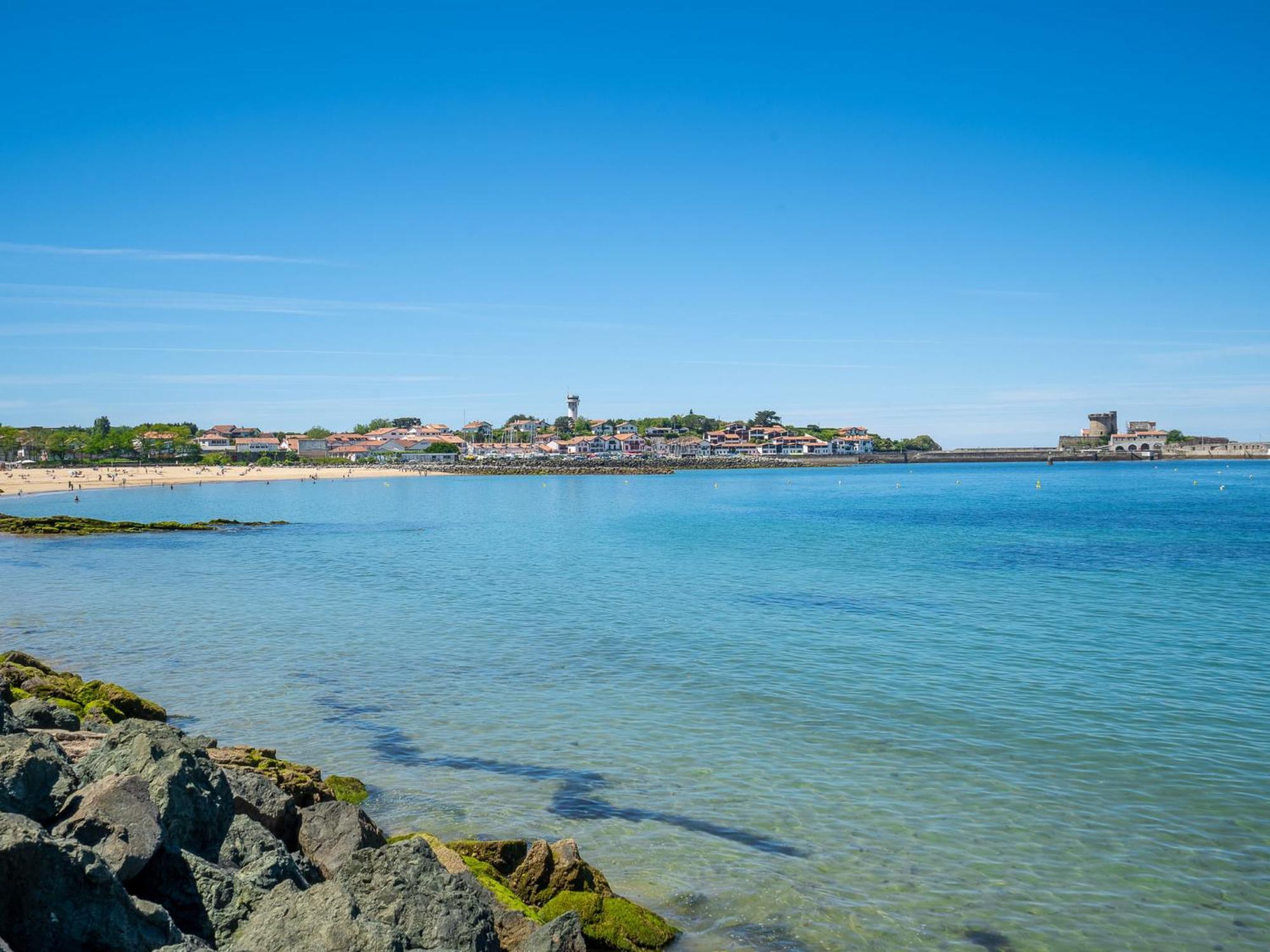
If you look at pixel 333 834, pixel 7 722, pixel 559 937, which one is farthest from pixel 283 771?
pixel 559 937

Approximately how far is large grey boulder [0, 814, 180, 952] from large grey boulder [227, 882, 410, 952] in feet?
1.66

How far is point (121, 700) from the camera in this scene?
41.4 feet

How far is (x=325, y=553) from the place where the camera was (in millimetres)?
39562

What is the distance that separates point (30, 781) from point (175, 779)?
89 cm

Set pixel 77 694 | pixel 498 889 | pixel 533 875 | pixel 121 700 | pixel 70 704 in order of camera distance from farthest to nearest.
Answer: pixel 77 694 < pixel 121 700 < pixel 70 704 < pixel 533 875 < pixel 498 889

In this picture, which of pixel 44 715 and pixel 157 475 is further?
pixel 157 475

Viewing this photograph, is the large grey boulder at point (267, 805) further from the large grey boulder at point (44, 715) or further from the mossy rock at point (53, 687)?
the mossy rock at point (53, 687)

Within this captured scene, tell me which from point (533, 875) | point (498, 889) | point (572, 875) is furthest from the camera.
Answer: point (533, 875)

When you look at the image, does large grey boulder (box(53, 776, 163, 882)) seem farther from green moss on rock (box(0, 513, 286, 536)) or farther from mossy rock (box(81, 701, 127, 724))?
green moss on rock (box(0, 513, 286, 536))

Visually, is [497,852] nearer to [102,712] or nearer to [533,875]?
[533,875]

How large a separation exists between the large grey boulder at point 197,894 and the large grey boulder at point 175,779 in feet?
0.67

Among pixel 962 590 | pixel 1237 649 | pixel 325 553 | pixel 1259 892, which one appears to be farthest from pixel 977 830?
pixel 325 553

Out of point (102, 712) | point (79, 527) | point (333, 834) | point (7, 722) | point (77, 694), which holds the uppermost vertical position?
point (7, 722)

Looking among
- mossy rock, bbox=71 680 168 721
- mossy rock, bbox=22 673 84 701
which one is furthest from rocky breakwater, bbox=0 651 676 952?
mossy rock, bbox=22 673 84 701
